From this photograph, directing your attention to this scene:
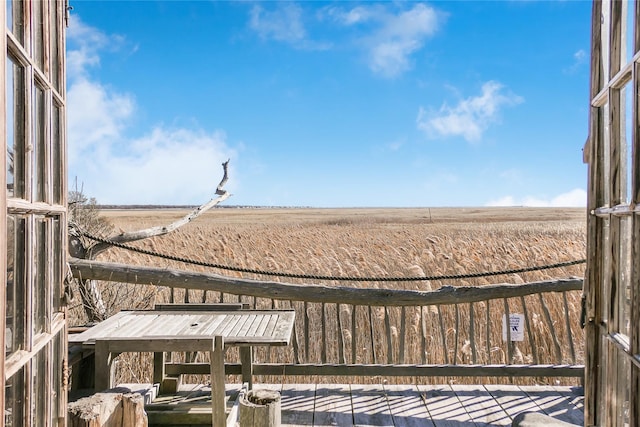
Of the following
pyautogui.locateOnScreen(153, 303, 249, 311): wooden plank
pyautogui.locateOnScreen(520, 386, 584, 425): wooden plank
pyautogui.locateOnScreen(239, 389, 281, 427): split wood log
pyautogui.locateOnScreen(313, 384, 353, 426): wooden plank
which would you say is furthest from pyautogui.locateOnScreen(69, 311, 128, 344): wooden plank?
pyautogui.locateOnScreen(520, 386, 584, 425): wooden plank

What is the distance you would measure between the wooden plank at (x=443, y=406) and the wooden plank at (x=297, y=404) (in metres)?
0.73

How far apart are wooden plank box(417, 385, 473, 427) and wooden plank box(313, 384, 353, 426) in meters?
0.50

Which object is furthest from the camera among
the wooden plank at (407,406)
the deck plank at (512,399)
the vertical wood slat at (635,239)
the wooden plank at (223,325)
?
the deck plank at (512,399)

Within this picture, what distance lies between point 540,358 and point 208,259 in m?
4.74

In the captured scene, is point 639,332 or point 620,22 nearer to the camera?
point 639,332

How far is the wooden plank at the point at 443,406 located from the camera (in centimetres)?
308

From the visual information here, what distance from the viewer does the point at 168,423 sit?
2.73 metres

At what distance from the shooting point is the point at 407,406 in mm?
3324

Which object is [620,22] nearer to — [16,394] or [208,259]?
[16,394]

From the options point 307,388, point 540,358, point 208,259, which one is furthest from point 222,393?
point 208,259

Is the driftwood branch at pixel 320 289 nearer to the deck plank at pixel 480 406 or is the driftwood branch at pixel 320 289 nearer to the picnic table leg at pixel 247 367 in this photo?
the picnic table leg at pixel 247 367

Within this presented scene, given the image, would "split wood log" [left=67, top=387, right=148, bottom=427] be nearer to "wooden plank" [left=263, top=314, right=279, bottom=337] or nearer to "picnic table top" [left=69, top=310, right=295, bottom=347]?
"picnic table top" [left=69, top=310, right=295, bottom=347]

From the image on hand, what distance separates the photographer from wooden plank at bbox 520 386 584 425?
309 cm

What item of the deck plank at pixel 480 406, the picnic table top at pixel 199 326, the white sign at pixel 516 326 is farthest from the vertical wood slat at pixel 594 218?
the white sign at pixel 516 326
